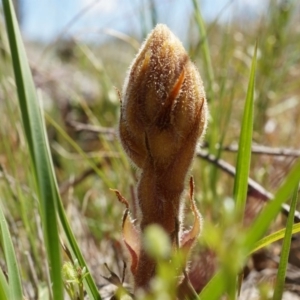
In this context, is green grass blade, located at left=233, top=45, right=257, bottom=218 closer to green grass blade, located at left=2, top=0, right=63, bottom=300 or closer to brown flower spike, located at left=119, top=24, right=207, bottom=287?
brown flower spike, located at left=119, top=24, right=207, bottom=287

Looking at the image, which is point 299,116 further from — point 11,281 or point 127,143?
point 11,281

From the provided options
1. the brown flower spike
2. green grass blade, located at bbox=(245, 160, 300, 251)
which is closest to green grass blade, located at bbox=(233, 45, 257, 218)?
the brown flower spike

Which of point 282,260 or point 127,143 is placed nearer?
point 282,260

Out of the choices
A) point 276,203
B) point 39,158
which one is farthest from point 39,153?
point 276,203

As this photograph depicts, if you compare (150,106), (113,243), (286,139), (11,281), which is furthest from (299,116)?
(11,281)

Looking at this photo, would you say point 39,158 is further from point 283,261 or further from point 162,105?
point 283,261
